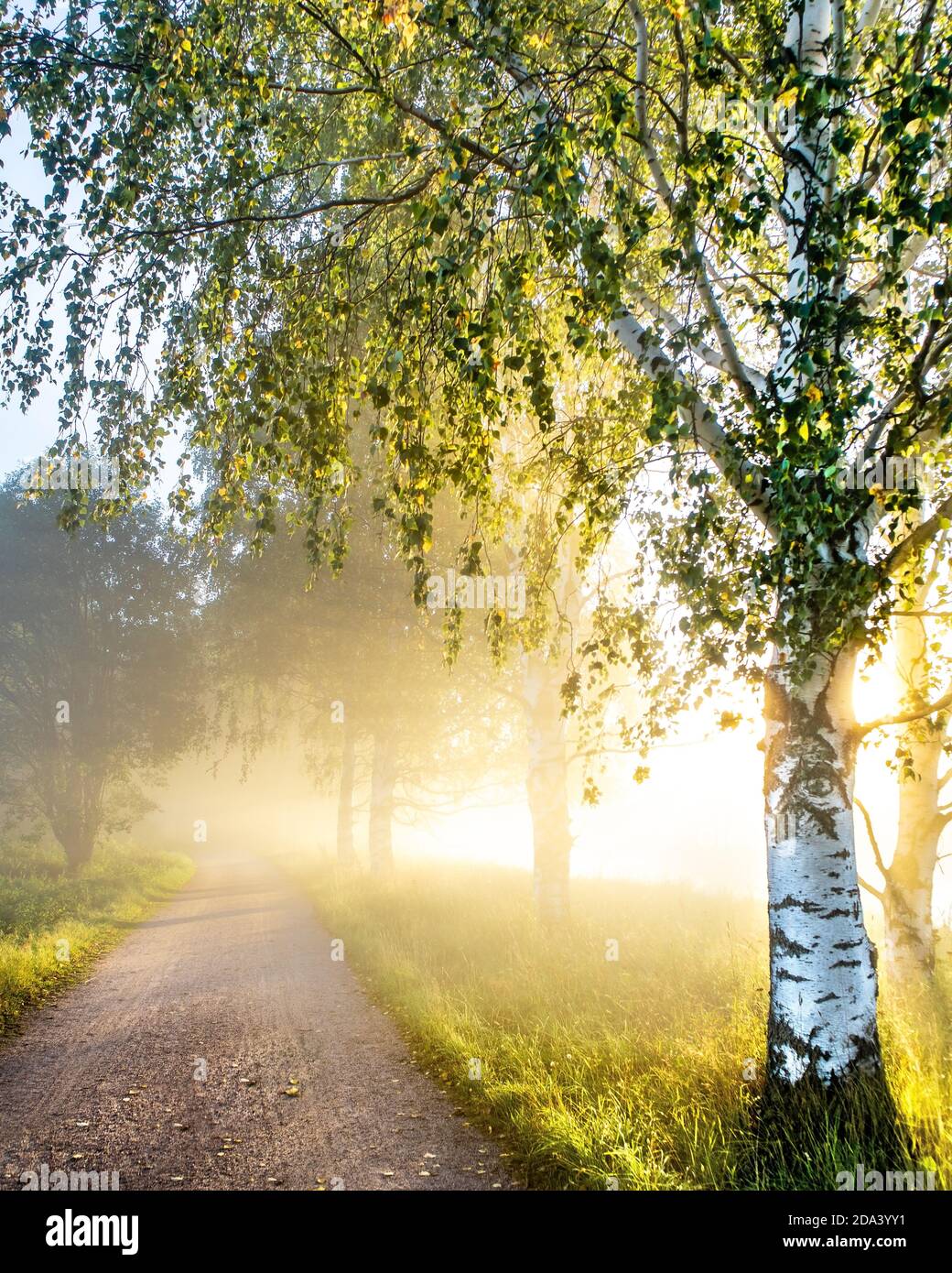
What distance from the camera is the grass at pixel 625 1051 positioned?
4066 millimetres

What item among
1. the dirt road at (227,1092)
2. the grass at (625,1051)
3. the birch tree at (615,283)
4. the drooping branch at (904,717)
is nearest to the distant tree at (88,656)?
the dirt road at (227,1092)

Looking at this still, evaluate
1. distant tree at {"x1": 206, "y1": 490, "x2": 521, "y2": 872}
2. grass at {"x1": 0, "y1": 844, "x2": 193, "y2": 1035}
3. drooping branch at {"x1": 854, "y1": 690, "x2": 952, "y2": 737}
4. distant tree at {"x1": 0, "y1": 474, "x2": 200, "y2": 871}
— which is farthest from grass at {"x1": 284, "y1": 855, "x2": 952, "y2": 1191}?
distant tree at {"x1": 0, "y1": 474, "x2": 200, "y2": 871}

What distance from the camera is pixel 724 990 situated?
7.34m

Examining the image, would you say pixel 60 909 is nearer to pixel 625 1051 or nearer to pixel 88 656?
pixel 88 656

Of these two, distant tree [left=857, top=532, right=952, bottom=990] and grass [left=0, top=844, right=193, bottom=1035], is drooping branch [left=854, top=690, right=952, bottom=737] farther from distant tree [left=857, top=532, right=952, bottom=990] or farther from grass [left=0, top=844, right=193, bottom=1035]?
grass [left=0, top=844, right=193, bottom=1035]

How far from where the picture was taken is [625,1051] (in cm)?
564

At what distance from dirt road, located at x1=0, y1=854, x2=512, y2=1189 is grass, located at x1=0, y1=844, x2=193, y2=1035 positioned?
1.80ft

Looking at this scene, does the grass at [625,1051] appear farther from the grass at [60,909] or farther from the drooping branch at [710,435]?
the grass at [60,909]

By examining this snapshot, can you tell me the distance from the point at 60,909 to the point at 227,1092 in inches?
416
